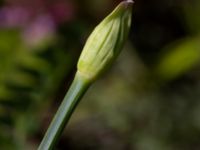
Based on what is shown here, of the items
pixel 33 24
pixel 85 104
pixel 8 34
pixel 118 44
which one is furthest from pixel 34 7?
pixel 118 44

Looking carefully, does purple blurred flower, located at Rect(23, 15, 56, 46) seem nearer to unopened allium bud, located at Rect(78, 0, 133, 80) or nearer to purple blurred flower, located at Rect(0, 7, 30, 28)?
purple blurred flower, located at Rect(0, 7, 30, 28)

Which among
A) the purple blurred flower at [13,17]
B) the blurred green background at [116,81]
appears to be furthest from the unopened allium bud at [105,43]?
the purple blurred flower at [13,17]

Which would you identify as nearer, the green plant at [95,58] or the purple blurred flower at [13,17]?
the green plant at [95,58]

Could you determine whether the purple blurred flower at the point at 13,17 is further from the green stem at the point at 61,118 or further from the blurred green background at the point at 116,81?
the green stem at the point at 61,118

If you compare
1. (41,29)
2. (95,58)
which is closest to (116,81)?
(41,29)

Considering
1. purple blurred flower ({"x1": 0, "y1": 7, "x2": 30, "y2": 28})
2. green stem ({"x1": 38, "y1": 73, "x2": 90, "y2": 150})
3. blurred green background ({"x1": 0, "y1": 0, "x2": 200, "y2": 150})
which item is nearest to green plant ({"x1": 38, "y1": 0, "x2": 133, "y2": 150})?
green stem ({"x1": 38, "y1": 73, "x2": 90, "y2": 150})

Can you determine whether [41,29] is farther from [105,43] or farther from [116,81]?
[105,43]

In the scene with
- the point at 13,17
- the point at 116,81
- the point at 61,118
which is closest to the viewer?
the point at 61,118
